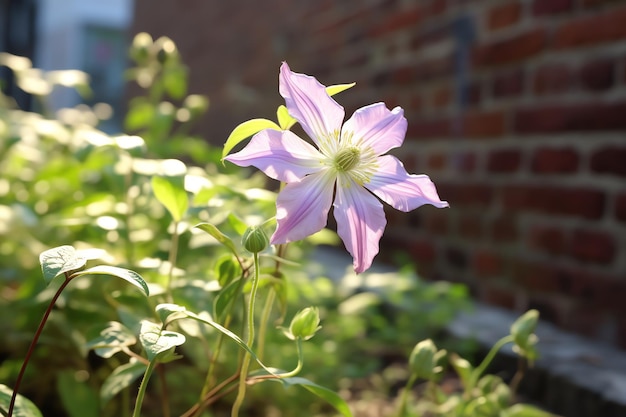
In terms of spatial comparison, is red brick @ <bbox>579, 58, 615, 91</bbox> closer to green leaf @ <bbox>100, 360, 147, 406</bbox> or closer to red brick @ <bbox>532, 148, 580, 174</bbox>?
red brick @ <bbox>532, 148, 580, 174</bbox>

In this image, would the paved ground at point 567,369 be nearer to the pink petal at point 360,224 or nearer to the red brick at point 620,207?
the red brick at point 620,207

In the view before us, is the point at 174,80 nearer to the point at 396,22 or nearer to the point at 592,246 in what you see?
the point at 592,246

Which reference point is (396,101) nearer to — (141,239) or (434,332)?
(434,332)

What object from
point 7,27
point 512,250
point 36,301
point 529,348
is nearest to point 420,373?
point 529,348

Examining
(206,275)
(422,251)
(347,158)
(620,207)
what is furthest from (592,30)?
(347,158)

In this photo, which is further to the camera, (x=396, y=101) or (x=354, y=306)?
(x=396, y=101)

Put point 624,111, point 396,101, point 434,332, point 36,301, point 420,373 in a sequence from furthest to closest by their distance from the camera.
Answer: point 396,101 → point 434,332 → point 624,111 → point 36,301 → point 420,373
